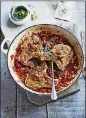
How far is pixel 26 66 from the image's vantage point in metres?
1.57

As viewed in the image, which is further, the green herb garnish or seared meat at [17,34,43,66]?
the green herb garnish

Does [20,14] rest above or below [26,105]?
above

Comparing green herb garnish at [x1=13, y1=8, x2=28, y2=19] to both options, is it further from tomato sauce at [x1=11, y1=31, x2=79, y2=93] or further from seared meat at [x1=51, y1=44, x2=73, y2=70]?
seared meat at [x1=51, y1=44, x2=73, y2=70]

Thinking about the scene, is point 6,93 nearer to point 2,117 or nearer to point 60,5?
point 2,117

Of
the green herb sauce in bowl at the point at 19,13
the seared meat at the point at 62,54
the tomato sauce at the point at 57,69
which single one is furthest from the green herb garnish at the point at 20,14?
the seared meat at the point at 62,54

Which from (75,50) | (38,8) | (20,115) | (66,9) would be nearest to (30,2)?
(38,8)

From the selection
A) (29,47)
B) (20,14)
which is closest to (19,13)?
(20,14)

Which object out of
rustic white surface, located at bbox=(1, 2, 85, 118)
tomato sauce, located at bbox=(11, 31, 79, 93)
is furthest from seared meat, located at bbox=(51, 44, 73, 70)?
rustic white surface, located at bbox=(1, 2, 85, 118)

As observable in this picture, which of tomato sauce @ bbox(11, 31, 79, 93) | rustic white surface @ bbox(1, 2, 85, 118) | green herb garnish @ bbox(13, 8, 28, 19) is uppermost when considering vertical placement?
green herb garnish @ bbox(13, 8, 28, 19)

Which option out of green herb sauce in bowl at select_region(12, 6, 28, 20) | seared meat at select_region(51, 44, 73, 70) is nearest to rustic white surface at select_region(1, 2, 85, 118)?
green herb sauce in bowl at select_region(12, 6, 28, 20)

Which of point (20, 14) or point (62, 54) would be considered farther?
point (20, 14)

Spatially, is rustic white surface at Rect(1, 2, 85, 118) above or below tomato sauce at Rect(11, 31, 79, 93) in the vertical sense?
below

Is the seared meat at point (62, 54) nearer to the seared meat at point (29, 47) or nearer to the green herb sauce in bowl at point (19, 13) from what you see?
the seared meat at point (29, 47)

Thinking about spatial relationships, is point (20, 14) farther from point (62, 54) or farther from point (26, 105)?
point (26, 105)
